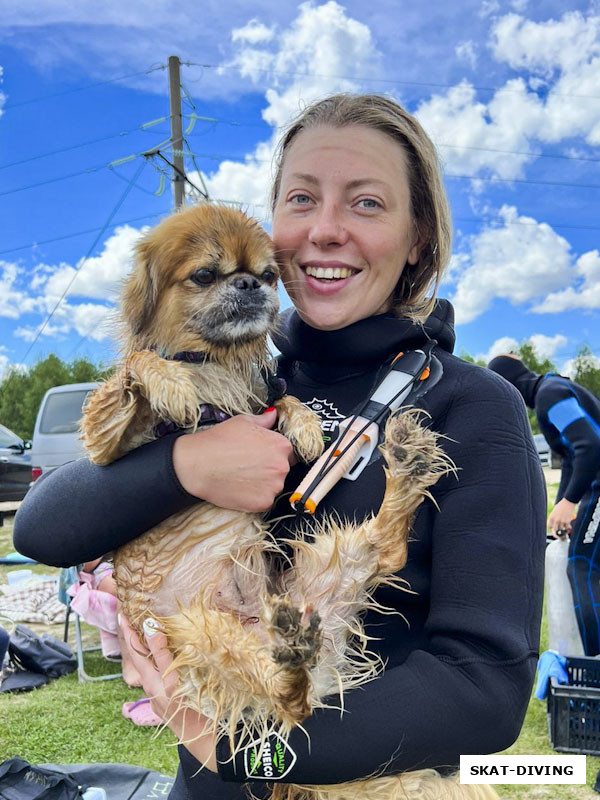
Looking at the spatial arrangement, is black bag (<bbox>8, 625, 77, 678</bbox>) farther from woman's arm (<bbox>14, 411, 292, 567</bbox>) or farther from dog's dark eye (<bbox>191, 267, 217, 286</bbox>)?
dog's dark eye (<bbox>191, 267, 217, 286</bbox>)

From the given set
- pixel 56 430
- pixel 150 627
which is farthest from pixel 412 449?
pixel 56 430

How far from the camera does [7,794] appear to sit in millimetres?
4496

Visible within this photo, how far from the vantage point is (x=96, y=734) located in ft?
20.1

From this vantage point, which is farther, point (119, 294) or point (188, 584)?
point (119, 294)

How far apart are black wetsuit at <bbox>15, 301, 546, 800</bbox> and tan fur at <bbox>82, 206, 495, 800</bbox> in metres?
0.09

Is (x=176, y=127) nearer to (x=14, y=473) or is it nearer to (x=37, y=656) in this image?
(x=14, y=473)

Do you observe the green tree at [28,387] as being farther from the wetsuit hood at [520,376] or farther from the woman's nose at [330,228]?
the woman's nose at [330,228]

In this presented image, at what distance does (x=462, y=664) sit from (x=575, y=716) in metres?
4.68

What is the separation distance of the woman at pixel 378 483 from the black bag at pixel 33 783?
305cm

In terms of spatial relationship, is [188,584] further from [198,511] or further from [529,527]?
[529,527]

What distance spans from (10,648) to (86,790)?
10.9 ft

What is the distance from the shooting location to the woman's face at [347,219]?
2.24 meters

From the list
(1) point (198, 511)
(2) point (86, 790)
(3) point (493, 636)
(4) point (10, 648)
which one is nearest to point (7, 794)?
(2) point (86, 790)

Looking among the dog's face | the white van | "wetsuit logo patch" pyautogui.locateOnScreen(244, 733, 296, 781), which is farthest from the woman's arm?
the white van
